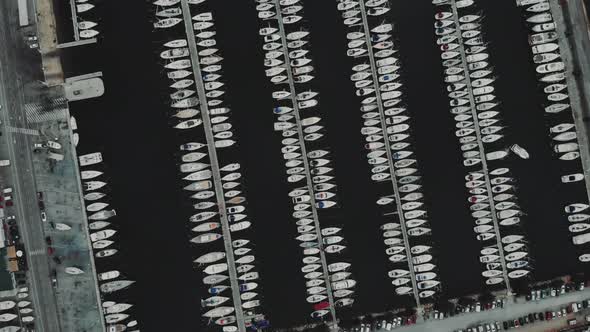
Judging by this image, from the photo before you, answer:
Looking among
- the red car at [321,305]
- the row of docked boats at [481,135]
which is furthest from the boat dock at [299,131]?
the row of docked boats at [481,135]

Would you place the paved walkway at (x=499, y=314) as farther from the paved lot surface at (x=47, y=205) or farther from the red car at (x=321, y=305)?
the paved lot surface at (x=47, y=205)

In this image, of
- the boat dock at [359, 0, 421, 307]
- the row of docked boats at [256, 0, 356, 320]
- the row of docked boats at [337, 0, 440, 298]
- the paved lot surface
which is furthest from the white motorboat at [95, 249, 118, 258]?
the boat dock at [359, 0, 421, 307]

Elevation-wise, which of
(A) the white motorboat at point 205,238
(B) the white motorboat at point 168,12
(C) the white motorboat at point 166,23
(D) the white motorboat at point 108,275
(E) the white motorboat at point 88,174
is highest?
(B) the white motorboat at point 168,12

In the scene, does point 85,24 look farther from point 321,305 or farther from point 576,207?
point 576,207

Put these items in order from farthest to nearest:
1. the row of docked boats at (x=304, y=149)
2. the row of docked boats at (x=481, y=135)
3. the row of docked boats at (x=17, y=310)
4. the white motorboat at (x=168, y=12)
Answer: the row of docked boats at (x=481, y=135)
the row of docked boats at (x=304, y=149)
the white motorboat at (x=168, y=12)
the row of docked boats at (x=17, y=310)

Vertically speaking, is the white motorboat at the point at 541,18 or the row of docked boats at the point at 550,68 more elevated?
the white motorboat at the point at 541,18

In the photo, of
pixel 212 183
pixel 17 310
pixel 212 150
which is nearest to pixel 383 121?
pixel 212 150

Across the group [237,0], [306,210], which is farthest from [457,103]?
[237,0]
